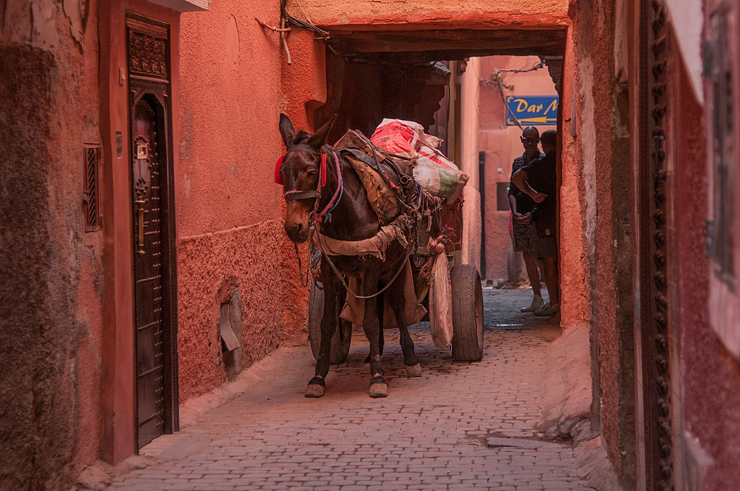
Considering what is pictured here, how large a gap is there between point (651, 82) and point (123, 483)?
122 inches

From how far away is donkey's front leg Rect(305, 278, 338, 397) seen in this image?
6445 millimetres

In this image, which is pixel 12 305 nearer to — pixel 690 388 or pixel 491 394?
pixel 690 388

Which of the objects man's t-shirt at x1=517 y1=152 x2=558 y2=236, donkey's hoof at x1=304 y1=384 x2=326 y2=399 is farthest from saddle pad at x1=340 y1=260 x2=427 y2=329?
man's t-shirt at x1=517 y1=152 x2=558 y2=236

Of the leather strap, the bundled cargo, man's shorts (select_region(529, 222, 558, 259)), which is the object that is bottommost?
man's shorts (select_region(529, 222, 558, 259))

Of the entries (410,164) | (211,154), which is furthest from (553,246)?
(211,154)

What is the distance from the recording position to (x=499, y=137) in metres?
20.4

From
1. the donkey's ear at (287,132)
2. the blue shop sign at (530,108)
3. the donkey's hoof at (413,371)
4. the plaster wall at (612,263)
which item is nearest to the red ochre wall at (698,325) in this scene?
the plaster wall at (612,263)

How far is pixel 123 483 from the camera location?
14.5ft

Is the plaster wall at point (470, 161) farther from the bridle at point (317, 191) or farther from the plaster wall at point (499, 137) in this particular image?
the bridle at point (317, 191)

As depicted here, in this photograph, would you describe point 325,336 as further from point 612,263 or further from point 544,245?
point 544,245

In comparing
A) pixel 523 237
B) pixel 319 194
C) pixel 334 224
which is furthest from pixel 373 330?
pixel 523 237

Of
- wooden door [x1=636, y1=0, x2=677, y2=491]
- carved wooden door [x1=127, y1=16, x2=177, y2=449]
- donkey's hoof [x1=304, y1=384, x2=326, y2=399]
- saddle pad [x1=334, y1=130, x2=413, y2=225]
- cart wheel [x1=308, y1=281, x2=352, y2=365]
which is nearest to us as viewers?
wooden door [x1=636, y1=0, x2=677, y2=491]

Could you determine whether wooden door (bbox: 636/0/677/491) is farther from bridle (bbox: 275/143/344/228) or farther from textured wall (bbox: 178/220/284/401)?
textured wall (bbox: 178/220/284/401)

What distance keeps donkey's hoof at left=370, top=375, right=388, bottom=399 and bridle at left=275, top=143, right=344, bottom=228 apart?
4.00ft
